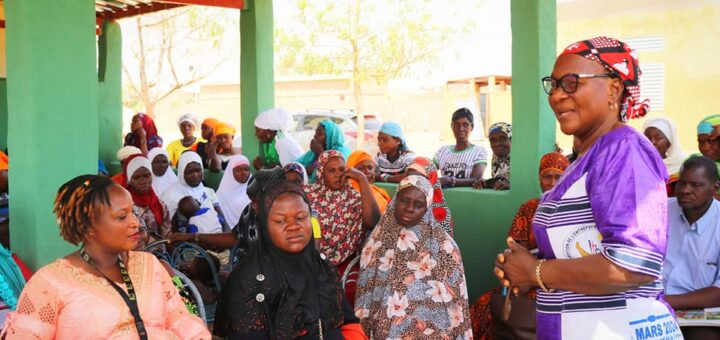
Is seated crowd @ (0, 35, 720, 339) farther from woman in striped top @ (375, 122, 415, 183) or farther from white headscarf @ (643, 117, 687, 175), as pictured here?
woman in striped top @ (375, 122, 415, 183)

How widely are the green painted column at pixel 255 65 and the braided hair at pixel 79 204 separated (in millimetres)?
4936

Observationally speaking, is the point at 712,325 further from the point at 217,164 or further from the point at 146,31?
the point at 146,31

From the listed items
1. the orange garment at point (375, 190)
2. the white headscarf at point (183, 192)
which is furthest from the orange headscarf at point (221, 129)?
the orange garment at point (375, 190)

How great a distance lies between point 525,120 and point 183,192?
315 cm

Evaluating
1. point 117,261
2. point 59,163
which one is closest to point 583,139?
point 117,261

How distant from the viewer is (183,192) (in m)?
6.78

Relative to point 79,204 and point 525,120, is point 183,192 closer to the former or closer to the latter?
point 525,120

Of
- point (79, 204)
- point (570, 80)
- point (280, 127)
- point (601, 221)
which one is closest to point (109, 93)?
point (280, 127)

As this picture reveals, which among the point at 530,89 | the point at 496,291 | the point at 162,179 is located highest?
the point at 530,89

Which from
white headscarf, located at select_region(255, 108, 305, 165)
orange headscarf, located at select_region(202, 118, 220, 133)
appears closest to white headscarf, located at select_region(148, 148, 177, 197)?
white headscarf, located at select_region(255, 108, 305, 165)

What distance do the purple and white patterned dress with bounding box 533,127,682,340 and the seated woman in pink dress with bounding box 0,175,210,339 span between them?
1.58 m

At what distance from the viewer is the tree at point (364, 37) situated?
18281mm

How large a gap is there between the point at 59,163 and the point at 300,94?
Answer: 71.1 ft

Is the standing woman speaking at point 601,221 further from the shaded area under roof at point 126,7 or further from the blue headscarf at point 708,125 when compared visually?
the shaded area under roof at point 126,7
